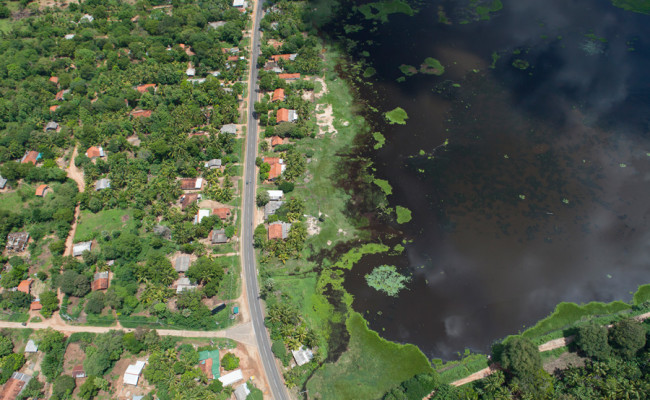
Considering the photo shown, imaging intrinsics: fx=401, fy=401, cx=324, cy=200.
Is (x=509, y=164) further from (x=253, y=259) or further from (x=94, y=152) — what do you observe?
(x=94, y=152)

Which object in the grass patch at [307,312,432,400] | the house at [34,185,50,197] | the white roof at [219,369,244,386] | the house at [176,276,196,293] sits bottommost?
the grass patch at [307,312,432,400]

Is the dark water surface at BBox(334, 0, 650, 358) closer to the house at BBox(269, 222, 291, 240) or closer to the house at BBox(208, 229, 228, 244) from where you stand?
the house at BBox(269, 222, 291, 240)

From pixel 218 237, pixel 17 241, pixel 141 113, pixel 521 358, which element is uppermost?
pixel 141 113

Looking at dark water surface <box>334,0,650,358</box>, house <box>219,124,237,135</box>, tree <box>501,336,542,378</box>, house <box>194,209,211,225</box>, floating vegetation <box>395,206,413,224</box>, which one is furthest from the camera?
house <box>219,124,237,135</box>

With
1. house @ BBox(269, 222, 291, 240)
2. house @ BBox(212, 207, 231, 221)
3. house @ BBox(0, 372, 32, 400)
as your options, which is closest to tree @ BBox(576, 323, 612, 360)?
house @ BBox(269, 222, 291, 240)

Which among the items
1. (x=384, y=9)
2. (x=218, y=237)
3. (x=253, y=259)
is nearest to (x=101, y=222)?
(x=218, y=237)

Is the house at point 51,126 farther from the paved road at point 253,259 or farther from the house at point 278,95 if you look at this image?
the house at point 278,95

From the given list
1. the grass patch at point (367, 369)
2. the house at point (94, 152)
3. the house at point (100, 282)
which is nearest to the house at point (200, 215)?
the house at point (100, 282)
